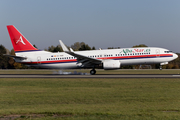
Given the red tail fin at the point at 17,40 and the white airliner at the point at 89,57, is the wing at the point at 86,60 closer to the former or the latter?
the white airliner at the point at 89,57

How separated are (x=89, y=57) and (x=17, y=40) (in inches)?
530

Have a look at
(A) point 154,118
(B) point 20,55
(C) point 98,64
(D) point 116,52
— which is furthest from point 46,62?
(A) point 154,118

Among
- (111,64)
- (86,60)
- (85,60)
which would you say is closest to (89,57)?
(86,60)

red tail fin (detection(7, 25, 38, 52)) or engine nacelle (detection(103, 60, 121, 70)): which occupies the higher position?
red tail fin (detection(7, 25, 38, 52))

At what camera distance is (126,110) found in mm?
10875

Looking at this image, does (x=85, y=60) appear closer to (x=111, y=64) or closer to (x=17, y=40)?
(x=111, y=64)

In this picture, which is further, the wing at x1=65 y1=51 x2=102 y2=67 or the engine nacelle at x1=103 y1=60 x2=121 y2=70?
the wing at x1=65 y1=51 x2=102 y2=67

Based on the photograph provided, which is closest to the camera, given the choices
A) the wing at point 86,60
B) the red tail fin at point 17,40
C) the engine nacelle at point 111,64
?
the engine nacelle at point 111,64

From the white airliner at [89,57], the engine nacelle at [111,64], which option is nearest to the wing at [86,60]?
the white airliner at [89,57]

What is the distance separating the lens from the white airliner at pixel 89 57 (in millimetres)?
36481

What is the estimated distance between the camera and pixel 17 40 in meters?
39.3

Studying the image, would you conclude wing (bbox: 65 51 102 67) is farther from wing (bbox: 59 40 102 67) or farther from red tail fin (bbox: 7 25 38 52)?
red tail fin (bbox: 7 25 38 52)

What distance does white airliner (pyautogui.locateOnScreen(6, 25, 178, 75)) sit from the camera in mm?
36481

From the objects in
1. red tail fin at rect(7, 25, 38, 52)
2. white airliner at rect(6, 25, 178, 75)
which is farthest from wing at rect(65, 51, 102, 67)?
red tail fin at rect(7, 25, 38, 52)
